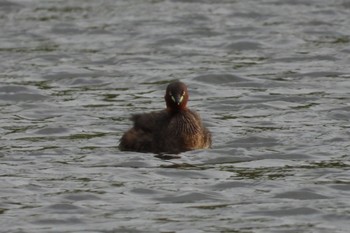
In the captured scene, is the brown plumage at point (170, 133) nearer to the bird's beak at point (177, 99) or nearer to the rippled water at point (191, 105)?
the bird's beak at point (177, 99)

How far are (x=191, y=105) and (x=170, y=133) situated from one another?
310 cm

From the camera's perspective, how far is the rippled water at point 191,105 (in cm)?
1410

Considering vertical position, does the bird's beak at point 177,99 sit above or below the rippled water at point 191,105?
above

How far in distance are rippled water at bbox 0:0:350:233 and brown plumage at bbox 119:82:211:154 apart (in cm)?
21

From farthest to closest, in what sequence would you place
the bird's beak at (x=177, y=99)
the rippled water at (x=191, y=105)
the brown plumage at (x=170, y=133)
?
the bird's beak at (x=177, y=99) → the brown plumage at (x=170, y=133) → the rippled water at (x=191, y=105)

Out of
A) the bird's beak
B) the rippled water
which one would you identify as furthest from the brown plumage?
the rippled water

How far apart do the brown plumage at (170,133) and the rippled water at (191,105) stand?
210 millimetres

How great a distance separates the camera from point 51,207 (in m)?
14.2

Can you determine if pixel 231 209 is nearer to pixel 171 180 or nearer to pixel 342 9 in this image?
pixel 171 180

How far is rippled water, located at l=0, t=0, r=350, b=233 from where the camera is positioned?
14.1 m

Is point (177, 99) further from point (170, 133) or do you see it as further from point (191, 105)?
A: point (191, 105)

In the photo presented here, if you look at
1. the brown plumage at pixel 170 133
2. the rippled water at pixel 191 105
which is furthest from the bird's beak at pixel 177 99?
the rippled water at pixel 191 105

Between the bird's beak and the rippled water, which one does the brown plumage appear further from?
the rippled water

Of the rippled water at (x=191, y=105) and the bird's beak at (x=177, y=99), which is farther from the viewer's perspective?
the bird's beak at (x=177, y=99)
